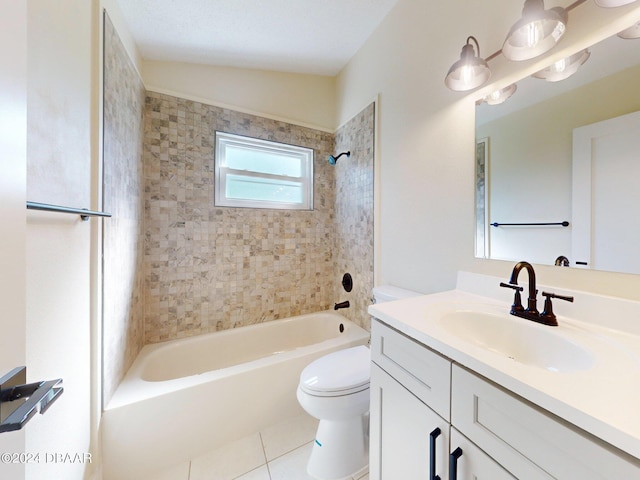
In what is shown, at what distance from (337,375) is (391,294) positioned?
1.81 feet

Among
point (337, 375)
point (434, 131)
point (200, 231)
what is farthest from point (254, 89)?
point (337, 375)

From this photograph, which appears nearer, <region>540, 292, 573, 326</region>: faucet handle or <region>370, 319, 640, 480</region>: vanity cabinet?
<region>370, 319, 640, 480</region>: vanity cabinet

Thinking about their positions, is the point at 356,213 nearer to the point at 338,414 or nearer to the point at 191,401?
the point at 338,414

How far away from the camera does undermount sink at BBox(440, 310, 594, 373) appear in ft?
2.19

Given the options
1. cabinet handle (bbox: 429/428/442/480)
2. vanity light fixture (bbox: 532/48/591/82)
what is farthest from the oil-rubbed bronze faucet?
vanity light fixture (bbox: 532/48/591/82)

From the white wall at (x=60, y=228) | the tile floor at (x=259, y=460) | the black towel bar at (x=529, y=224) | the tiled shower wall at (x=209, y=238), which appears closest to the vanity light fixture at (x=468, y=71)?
the black towel bar at (x=529, y=224)

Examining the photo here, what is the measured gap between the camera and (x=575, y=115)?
87 centimetres

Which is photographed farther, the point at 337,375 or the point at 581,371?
the point at 337,375

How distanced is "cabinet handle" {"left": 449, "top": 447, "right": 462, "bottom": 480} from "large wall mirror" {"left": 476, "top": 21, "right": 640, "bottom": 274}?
2.51ft

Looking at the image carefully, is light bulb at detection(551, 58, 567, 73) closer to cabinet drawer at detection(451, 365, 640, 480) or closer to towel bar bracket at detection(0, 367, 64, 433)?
cabinet drawer at detection(451, 365, 640, 480)

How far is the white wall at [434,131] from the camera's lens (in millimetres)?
861

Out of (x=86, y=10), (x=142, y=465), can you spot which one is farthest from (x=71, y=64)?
(x=142, y=465)

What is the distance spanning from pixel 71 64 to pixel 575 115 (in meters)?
1.88

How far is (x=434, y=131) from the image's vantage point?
1.33 m
